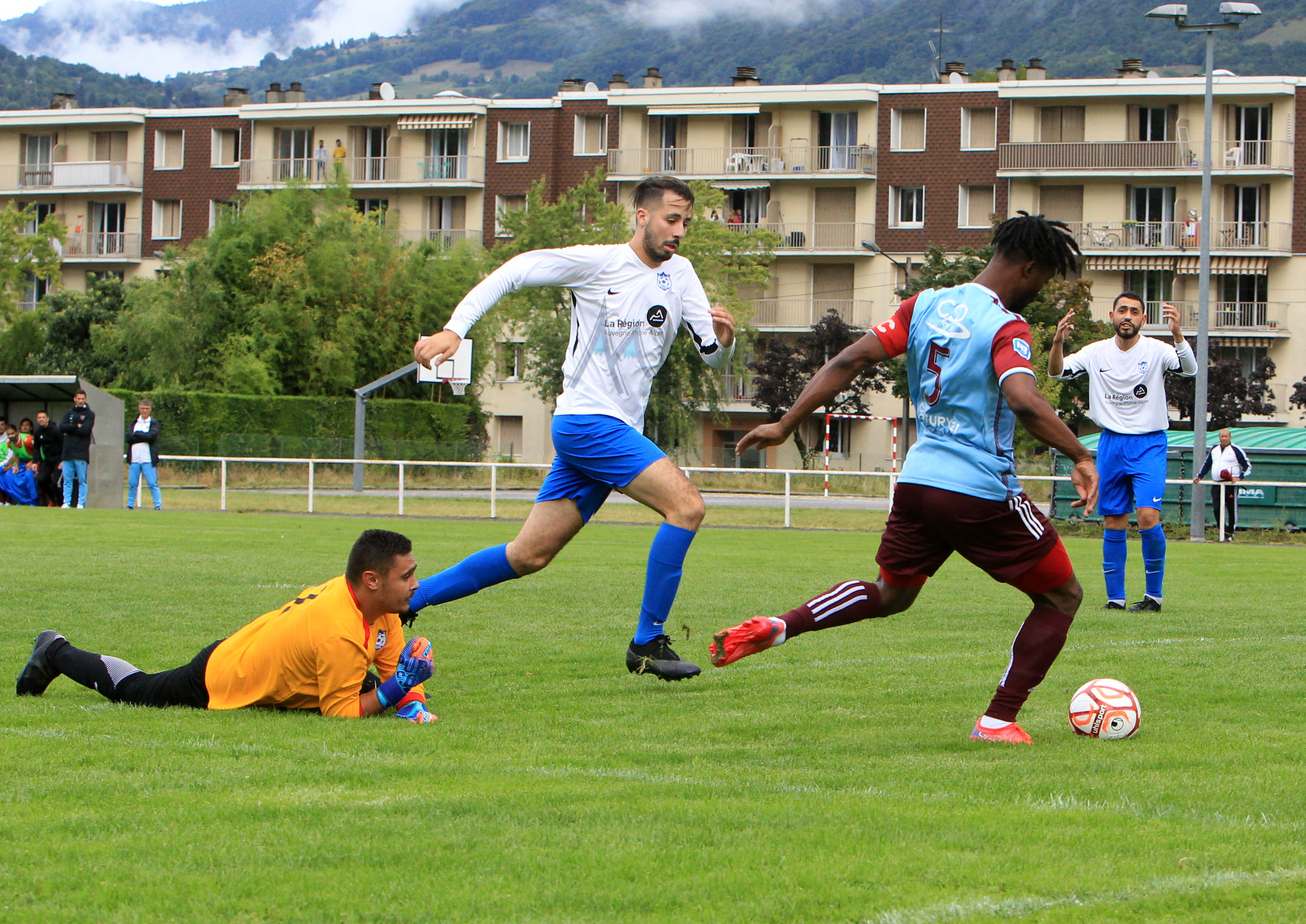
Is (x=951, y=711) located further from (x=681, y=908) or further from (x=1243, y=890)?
(x=681, y=908)

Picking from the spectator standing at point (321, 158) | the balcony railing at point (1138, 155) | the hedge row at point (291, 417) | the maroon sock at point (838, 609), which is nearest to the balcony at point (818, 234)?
the balcony railing at point (1138, 155)

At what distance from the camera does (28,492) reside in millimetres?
25969

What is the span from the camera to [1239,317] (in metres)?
60.3

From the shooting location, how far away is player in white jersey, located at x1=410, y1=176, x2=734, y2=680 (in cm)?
677

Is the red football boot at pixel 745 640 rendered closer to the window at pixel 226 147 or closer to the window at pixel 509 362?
the window at pixel 509 362

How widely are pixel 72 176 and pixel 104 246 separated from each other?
361 cm

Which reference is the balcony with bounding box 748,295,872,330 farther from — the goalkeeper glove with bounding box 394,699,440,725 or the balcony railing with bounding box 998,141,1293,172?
the goalkeeper glove with bounding box 394,699,440,725

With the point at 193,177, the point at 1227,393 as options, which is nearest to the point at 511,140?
the point at 193,177

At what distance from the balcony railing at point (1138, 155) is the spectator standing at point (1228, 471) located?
37.8 meters

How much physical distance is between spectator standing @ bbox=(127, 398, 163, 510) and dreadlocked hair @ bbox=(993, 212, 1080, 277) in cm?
2158

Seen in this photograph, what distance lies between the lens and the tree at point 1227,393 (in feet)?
172

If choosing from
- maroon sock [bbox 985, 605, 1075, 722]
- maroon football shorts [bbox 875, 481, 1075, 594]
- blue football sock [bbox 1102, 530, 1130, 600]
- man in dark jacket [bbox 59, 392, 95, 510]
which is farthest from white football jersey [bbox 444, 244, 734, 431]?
man in dark jacket [bbox 59, 392, 95, 510]

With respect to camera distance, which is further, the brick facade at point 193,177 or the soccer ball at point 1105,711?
the brick facade at point 193,177

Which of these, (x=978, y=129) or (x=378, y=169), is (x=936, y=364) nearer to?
(x=978, y=129)
